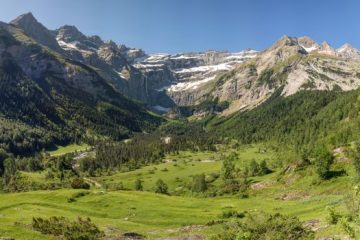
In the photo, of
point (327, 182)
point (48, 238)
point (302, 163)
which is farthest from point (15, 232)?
point (302, 163)

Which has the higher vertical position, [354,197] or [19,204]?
[354,197]

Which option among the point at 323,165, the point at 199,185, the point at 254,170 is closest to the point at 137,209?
the point at 323,165

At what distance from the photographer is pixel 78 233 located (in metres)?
53.3

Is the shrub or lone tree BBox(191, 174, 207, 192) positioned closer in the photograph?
lone tree BBox(191, 174, 207, 192)

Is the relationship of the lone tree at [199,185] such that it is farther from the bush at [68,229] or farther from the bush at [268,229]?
the bush at [268,229]

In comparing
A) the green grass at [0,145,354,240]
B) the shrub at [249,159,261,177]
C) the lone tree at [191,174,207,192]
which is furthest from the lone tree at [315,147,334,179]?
the shrub at [249,159,261,177]

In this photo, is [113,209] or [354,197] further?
[113,209]

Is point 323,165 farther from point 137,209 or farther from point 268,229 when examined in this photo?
point 268,229

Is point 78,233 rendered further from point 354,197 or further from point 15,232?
point 354,197

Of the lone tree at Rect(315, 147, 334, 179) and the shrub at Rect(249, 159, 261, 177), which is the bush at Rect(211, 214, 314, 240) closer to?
the lone tree at Rect(315, 147, 334, 179)

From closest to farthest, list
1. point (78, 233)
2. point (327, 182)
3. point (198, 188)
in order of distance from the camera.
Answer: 1. point (78, 233)
2. point (327, 182)
3. point (198, 188)

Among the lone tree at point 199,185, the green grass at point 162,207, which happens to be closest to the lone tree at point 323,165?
the green grass at point 162,207

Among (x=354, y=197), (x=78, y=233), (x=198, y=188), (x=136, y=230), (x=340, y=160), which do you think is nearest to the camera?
(x=354, y=197)

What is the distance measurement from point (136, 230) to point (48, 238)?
23943 mm
